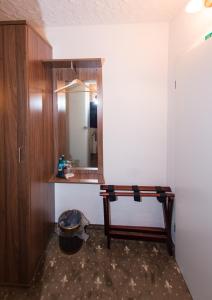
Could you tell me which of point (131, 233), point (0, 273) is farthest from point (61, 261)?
point (131, 233)

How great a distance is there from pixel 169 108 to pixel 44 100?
1.36 m

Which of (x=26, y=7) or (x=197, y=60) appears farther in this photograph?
(x=26, y=7)

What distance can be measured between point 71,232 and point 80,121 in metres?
1.27

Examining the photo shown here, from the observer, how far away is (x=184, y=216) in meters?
1.80

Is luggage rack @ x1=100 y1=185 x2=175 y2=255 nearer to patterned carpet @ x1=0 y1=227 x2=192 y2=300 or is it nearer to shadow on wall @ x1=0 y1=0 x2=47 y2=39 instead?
patterned carpet @ x1=0 y1=227 x2=192 y2=300

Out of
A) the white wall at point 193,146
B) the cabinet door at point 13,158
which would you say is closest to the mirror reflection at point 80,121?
the cabinet door at point 13,158

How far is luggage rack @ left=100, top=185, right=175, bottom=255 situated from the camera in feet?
7.00

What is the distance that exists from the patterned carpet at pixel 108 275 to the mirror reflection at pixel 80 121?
39.6 inches

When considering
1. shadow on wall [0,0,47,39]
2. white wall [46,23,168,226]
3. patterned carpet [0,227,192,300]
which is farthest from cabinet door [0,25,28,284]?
white wall [46,23,168,226]

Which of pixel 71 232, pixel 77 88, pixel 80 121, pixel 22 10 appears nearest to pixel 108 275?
pixel 71 232

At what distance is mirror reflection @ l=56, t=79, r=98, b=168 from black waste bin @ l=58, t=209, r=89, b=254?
0.60 m

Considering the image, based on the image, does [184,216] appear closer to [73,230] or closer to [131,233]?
[131,233]

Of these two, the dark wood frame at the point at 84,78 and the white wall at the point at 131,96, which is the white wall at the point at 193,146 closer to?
the white wall at the point at 131,96

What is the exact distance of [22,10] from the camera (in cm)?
202
